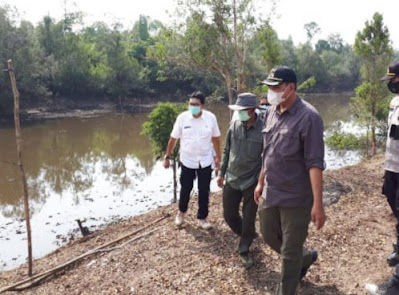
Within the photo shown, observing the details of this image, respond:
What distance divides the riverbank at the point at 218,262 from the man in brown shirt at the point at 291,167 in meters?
0.86

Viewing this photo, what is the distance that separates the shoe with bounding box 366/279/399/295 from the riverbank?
0.18 m

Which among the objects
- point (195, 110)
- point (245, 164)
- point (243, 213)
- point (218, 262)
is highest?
point (195, 110)

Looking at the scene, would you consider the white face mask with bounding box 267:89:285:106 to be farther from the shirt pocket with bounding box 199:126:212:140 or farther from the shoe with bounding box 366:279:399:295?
the shirt pocket with bounding box 199:126:212:140

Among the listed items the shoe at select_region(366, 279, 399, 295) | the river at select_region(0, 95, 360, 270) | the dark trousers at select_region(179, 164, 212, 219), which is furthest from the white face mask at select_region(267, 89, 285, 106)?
the river at select_region(0, 95, 360, 270)

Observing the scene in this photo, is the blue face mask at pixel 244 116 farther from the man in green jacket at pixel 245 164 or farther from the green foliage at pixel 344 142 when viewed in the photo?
the green foliage at pixel 344 142

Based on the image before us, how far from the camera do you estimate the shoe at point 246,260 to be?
4109 millimetres

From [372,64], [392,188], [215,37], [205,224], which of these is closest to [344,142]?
[372,64]

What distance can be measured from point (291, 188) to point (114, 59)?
42.7 meters

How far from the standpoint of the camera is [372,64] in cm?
1572

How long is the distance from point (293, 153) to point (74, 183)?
13248mm

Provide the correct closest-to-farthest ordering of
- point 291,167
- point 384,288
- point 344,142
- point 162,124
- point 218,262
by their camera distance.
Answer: point 291,167, point 384,288, point 218,262, point 162,124, point 344,142

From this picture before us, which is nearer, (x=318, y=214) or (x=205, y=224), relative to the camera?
(x=318, y=214)

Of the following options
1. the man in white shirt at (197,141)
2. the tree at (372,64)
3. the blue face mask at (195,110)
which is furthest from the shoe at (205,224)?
the tree at (372,64)

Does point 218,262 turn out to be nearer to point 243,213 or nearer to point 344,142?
point 243,213
